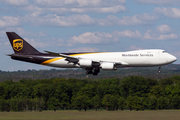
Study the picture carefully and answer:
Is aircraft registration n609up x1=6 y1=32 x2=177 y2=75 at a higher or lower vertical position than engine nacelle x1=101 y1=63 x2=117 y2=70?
higher

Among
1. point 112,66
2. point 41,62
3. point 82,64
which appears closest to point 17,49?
point 41,62

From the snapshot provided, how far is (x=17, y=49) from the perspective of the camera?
88.8m

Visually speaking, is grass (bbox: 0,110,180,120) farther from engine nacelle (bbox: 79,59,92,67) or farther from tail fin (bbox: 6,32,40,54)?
engine nacelle (bbox: 79,59,92,67)

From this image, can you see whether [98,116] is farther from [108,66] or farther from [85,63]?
[108,66]

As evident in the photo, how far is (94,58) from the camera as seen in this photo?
262 ft

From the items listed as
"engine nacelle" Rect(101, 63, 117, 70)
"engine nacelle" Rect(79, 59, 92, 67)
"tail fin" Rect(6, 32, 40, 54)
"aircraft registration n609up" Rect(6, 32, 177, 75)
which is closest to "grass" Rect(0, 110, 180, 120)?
A: "tail fin" Rect(6, 32, 40, 54)

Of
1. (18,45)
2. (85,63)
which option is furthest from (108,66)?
(18,45)

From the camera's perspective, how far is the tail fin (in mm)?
88375

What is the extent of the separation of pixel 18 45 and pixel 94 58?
885 inches

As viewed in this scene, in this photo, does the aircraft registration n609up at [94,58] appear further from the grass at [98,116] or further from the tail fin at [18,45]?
the grass at [98,116]

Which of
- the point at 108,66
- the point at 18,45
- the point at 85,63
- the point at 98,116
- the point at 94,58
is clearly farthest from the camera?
the point at 98,116

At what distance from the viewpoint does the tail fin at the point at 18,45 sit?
3479 inches

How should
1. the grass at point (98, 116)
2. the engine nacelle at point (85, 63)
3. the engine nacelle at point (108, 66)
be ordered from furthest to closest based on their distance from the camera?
the grass at point (98, 116) → the engine nacelle at point (85, 63) → the engine nacelle at point (108, 66)

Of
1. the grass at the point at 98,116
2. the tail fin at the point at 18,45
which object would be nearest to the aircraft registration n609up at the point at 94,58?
the tail fin at the point at 18,45
